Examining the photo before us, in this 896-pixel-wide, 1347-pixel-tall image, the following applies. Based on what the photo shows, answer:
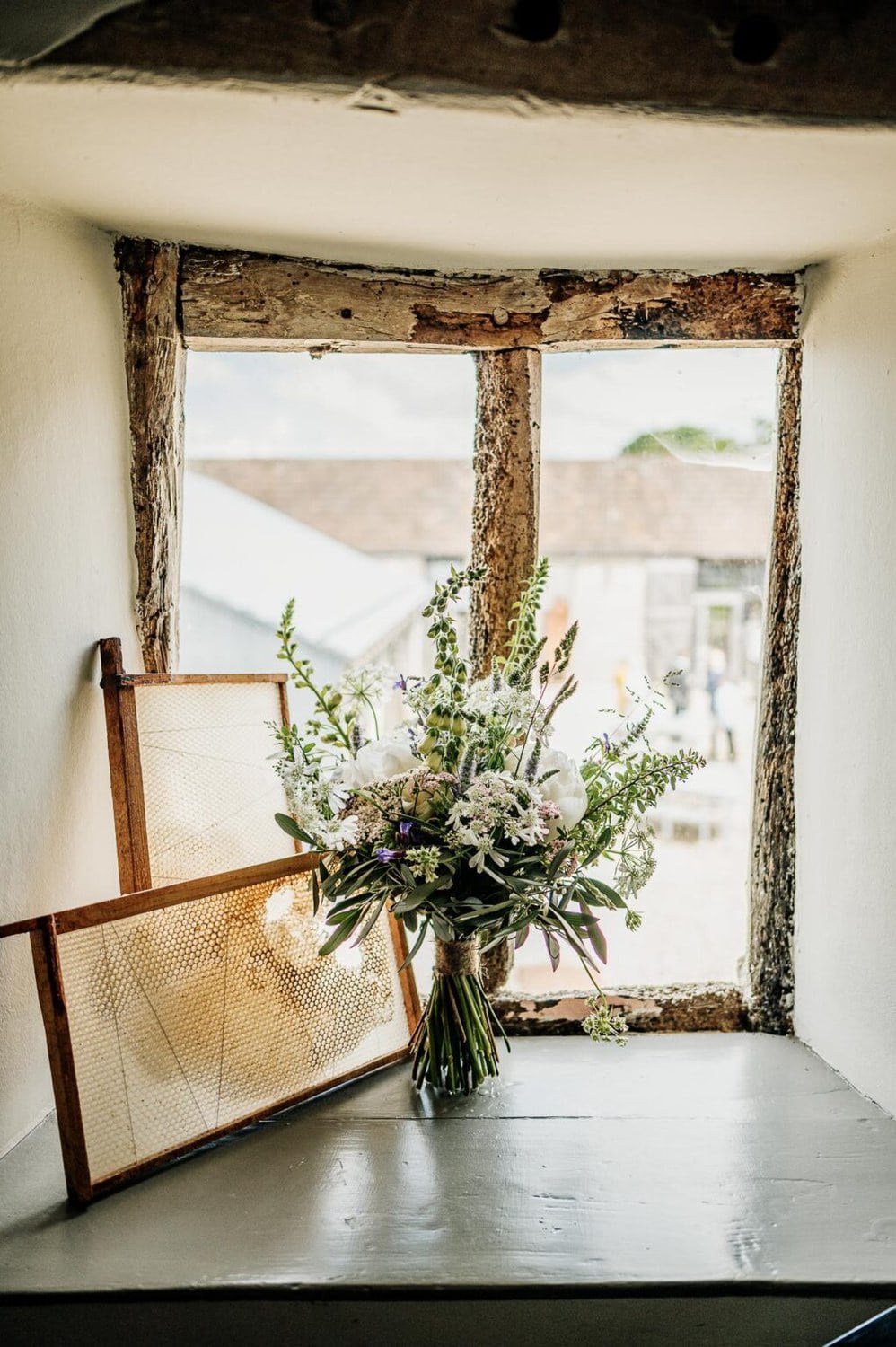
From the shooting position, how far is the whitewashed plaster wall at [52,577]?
1457mm

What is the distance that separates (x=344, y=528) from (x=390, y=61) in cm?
118

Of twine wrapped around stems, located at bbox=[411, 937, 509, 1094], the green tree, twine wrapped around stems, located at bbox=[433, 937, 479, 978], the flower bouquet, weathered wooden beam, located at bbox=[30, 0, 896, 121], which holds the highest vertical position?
weathered wooden beam, located at bbox=[30, 0, 896, 121]

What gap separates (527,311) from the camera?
6.02 ft

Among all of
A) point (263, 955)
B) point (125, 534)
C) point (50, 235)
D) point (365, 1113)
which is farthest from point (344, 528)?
point (365, 1113)

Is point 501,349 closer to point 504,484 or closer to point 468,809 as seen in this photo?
point 504,484

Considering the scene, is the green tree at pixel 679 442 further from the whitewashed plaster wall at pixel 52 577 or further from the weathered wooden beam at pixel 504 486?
the whitewashed plaster wall at pixel 52 577

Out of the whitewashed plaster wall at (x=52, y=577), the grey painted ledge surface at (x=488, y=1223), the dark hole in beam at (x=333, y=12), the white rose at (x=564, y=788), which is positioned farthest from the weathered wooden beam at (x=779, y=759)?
the whitewashed plaster wall at (x=52, y=577)

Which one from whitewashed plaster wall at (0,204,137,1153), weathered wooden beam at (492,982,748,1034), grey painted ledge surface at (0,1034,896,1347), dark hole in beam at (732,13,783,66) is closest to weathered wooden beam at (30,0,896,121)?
dark hole in beam at (732,13,783,66)

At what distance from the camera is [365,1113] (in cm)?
158

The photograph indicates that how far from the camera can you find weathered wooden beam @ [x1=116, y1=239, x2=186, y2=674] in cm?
175

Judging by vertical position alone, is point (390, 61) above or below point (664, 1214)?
above

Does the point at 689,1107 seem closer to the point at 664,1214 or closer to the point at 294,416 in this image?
the point at 664,1214

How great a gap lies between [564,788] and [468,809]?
0.18 meters

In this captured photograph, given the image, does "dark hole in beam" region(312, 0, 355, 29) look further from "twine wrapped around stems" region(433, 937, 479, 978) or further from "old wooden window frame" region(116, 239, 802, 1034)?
"twine wrapped around stems" region(433, 937, 479, 978)
